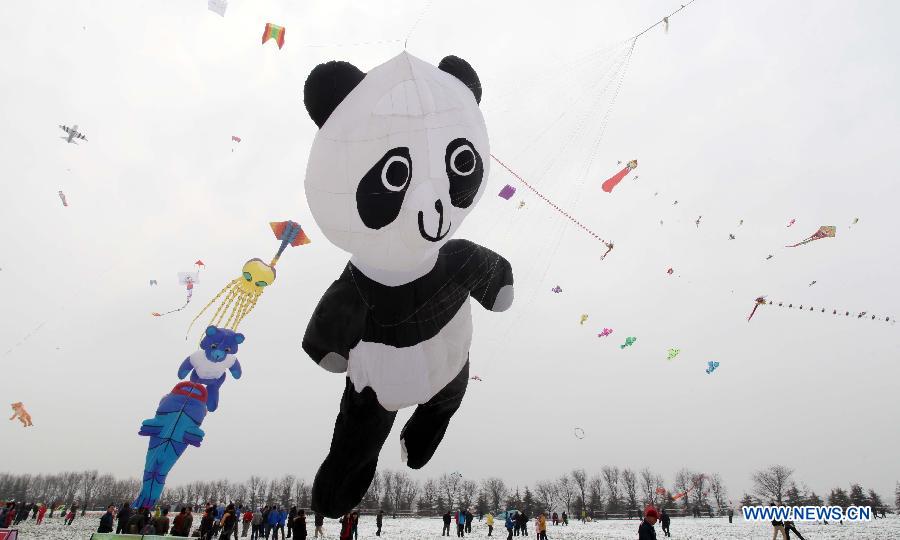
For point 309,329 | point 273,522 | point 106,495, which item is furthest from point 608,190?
point 106,495

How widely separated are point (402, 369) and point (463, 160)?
166 cm

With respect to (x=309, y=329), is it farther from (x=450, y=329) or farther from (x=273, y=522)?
(x=273, y=522)

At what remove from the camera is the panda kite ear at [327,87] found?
400 centimetres

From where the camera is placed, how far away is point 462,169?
3789mm

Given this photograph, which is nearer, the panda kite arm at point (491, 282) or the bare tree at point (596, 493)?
the panda kite arm at point (491, 282)

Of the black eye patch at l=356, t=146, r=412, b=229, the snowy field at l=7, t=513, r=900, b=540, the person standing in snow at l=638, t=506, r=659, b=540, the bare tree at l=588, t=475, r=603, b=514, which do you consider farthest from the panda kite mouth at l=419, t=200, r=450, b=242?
the bare tree at l=588, t=475, r=603, b=514

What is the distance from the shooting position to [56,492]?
265 ft

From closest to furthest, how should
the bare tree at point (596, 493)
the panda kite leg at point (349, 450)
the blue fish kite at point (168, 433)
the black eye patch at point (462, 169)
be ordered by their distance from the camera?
the black eye patch at point (462, 169), the panda kite leg at point (349, 450), the blue fish kite at point (168, 433), the bare tree at point (596, 493)

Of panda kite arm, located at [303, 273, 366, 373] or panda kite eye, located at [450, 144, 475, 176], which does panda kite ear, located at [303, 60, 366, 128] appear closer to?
panda kite eye, located at [450, 144, 475, 176]

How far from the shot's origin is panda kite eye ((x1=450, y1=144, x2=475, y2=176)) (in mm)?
3740

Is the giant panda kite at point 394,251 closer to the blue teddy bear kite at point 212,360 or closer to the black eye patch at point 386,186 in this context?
the black eye patch at point 386,186

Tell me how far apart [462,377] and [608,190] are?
10.6 ft

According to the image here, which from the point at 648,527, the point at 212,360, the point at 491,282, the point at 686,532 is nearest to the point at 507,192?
the point at 491,282

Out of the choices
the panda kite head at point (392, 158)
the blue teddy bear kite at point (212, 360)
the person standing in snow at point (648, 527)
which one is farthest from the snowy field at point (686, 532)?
the panda kite head at point (392, 158)
